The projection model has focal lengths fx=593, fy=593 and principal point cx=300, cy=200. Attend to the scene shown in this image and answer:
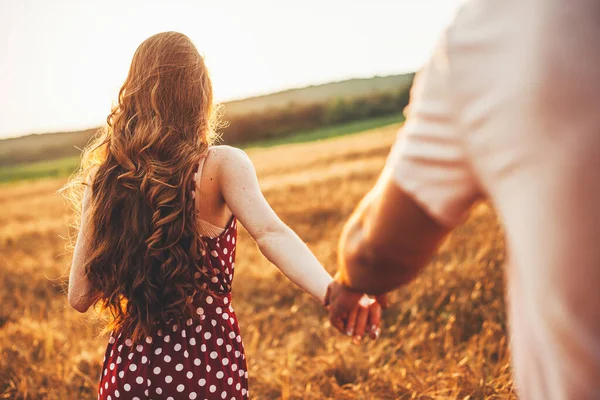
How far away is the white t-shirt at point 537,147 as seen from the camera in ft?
2.88

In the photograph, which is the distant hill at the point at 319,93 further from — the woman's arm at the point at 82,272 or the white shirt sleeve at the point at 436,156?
the white shirt sleeve at the point at 436,156

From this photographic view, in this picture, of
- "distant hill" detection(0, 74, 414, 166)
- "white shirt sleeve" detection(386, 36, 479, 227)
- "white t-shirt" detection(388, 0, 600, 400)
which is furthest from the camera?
"distant hill" detection(0, 74, 414, 166)

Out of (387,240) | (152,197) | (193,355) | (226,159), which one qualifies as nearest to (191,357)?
(193,355)

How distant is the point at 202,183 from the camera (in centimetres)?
205

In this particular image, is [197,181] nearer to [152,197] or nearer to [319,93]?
[152,197]

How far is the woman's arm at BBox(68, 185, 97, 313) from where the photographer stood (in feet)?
6.71

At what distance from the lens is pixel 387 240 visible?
1.20 metres

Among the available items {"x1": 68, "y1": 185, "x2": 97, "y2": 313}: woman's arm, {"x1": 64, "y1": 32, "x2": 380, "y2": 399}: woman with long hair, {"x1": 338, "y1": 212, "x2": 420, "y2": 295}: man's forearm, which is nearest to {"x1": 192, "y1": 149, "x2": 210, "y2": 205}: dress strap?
{"x1": 64, "y1": 32, "x2": 380, "y2": 399}: woman with long hair

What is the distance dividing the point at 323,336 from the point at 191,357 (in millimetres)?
2982

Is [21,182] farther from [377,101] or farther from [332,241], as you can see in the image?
[332,241]

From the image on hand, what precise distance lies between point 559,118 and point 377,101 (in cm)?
3758

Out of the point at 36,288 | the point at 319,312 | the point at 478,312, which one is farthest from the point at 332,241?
the point at 36,288

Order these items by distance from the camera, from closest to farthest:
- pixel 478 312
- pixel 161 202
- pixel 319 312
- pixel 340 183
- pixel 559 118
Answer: pixel 559 118 → pixel 161 202 → pixel 478 312 → pixel 319 312 → pixel 340 183

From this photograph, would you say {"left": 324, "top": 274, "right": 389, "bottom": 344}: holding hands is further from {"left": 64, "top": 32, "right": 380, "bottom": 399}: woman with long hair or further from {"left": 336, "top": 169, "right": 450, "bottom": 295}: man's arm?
{"left": 336, "top": 169, "right": 450, "bottom": 295}: man's arm
